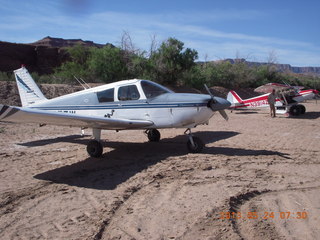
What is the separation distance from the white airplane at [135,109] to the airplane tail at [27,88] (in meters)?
1.58

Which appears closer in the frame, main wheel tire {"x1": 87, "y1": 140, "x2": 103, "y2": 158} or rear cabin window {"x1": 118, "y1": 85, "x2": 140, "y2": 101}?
main wheel tire {"x1": 87, "y1": 140, "x2": 103, "y2": 158}

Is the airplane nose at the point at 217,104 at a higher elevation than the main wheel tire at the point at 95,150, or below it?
higher

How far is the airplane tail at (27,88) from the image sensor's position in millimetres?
9383

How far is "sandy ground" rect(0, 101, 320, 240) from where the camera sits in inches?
130

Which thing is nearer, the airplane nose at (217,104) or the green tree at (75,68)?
the airplane nose at (217,104)

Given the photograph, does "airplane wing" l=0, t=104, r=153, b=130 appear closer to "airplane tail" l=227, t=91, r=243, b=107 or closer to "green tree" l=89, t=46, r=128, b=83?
"airplane tail" l=227, t=91, r=243, b=107

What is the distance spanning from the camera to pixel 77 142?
9.07m

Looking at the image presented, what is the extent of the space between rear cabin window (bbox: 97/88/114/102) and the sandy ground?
1480 millimetres

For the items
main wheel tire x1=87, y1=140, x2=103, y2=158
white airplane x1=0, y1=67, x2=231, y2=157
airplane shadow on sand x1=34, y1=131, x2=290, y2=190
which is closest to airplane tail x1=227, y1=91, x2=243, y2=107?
airplane shadow on sand x1=34, y1=131, x2=290, y2=190

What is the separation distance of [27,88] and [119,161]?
4939 millimetres


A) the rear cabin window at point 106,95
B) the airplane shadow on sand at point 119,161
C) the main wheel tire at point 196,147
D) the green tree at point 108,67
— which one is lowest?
the airplane shadow on sand at point 119,161

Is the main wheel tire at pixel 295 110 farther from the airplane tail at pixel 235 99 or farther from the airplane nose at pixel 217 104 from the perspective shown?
the airplane nose at pixel 217 104

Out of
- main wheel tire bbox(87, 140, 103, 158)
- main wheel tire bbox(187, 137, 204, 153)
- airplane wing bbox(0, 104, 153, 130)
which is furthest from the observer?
main wheel tire bbox(187, 137, 204, 153)

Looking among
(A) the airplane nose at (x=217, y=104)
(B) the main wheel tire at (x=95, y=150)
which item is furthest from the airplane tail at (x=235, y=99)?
(B) the main wheel tire at (x=95, y=150)
